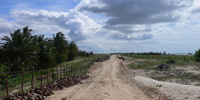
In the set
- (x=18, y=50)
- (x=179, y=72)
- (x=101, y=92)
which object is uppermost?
(x=18, y=50)

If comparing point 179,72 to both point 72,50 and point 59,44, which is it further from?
point 72,50

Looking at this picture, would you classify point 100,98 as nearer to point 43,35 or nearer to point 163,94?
point 163,94

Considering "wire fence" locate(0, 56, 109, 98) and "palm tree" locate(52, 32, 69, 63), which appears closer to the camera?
"wire fence" locate(0, 56, 109, 98)

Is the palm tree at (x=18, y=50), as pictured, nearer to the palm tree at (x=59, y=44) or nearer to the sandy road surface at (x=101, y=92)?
the sandy road surface at (x=101, y=92)

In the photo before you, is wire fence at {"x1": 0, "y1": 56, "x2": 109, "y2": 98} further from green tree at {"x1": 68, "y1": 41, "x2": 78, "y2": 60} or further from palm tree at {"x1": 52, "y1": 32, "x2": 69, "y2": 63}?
green tree at {"x1": 68, "y1": 41, "x2": 78, "y2": 60}

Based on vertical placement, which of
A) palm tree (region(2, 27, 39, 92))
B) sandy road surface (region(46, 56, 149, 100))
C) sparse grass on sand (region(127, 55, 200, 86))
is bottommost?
sandy road surface (region(46, 56, 149, 100))

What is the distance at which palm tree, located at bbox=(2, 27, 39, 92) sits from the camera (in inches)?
1153

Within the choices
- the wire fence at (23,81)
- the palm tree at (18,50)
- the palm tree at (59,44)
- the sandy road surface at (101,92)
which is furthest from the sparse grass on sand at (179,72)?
the palm tree at (59,44)

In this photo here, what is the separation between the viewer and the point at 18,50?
29.6 meters

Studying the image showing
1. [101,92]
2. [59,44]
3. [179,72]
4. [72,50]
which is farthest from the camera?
[72,50]

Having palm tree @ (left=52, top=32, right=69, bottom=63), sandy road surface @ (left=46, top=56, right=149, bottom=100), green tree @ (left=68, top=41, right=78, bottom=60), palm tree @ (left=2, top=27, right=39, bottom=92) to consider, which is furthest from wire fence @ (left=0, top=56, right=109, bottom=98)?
green tree @ (left=68, top=41, right=78, bottom=60)

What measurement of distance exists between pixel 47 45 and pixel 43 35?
9.23 ft

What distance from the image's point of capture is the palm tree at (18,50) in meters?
29.3

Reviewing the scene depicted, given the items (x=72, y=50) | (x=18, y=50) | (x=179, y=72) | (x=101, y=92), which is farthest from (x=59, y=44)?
(x=101, y=92)
